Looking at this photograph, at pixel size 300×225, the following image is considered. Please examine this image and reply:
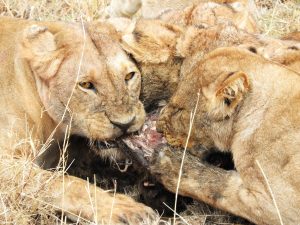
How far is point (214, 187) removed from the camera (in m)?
3.00

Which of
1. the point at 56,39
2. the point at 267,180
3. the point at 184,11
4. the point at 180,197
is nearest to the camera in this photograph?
the point at 267,180

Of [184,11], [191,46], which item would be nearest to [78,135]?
[191,46]

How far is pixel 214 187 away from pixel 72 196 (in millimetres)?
549

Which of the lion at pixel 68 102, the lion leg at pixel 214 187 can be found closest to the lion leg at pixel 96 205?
the lion at pixel 68 102

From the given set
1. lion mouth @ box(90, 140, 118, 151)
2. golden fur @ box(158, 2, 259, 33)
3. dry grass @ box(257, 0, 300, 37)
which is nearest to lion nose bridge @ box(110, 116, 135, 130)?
lion mouth @ box(90, 140, 118, 151)

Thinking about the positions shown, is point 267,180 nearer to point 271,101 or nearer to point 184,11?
point 271,101

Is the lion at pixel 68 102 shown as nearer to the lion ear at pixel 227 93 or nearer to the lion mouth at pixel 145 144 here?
the lion mouth at pixel 145 144

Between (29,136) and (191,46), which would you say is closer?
(29,136)

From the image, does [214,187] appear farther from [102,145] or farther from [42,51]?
[42,51]

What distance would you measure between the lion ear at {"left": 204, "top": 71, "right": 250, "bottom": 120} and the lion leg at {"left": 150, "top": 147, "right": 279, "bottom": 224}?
9.1 inches

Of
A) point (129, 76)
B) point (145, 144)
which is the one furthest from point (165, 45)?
point (145, 144)

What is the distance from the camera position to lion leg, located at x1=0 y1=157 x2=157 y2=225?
9.49 feet

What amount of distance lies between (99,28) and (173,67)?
38 cm

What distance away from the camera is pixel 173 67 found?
3.34m
